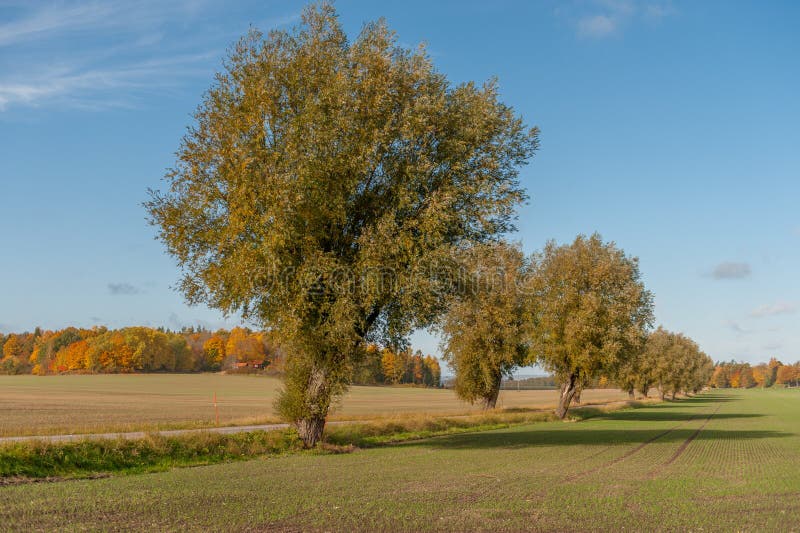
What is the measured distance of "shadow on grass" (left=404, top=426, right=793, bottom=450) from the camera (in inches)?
1186

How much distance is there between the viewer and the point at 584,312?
165 ft

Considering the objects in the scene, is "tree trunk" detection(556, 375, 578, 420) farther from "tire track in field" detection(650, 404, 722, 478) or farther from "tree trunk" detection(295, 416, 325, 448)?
"tree trunk" detection(295, 416, 325, 448)

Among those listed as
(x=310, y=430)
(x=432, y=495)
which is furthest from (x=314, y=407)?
(x=432, y=495)

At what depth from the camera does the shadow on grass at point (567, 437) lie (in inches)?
1186

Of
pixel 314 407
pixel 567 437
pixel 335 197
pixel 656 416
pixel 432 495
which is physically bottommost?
pixel 656 416

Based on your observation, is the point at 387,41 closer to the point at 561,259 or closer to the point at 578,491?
the point at 578,491

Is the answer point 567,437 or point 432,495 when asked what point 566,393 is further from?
point 432,495

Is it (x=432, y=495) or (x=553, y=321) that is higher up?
(x=553, y=321)

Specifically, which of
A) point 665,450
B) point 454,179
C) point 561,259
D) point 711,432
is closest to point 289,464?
point 454,179

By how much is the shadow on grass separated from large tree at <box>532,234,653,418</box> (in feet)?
27.9

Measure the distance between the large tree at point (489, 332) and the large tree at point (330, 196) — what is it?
26473 mm

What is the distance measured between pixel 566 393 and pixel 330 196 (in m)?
38.0

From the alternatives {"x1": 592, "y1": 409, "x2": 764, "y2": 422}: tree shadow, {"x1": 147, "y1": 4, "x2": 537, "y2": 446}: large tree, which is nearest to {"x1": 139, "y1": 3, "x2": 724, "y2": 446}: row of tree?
{"x1": 147, "y1": 4, "x2": 537, "y2": 446}: large tree

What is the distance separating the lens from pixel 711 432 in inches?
1672
